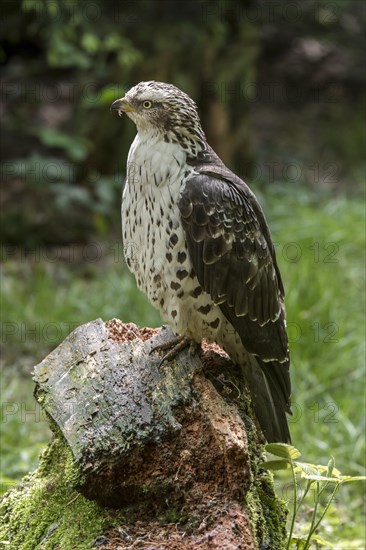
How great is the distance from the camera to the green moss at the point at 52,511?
340 cm

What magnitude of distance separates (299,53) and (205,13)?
3807 mm

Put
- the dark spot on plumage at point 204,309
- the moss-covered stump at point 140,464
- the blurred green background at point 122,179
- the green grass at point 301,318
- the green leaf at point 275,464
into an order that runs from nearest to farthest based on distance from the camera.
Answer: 1. the moss-covered stump at point 140,464
2. the green leaf at point 275,464
3. the dark spot on plumage at point 204,309
4. the green grass at point 301,318
5. the blurred green background at point 122,179

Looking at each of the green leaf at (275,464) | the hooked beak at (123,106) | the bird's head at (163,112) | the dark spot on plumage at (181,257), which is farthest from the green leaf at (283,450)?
the hooked beak at (123,106)

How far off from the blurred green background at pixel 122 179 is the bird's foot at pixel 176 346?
6.40 feet

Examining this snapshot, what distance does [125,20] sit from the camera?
28.7 ft

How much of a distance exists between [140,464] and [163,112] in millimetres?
1539

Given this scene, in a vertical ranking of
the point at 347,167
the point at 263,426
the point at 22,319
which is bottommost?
the point at 263,426

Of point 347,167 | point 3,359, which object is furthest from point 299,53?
point 3,359

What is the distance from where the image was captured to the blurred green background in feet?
21.7

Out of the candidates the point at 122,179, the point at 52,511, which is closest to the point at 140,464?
the point at 52,511

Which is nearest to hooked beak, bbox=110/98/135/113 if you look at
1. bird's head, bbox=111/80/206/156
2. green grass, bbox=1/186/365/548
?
bird's head, bbox=111/80/206/156

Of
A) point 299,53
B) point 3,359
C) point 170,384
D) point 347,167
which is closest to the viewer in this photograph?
point 170,384

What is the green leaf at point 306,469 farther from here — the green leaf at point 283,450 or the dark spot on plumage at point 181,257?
the dark spot on plumage at point 181,257

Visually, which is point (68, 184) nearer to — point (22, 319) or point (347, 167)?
point (22, 319)
